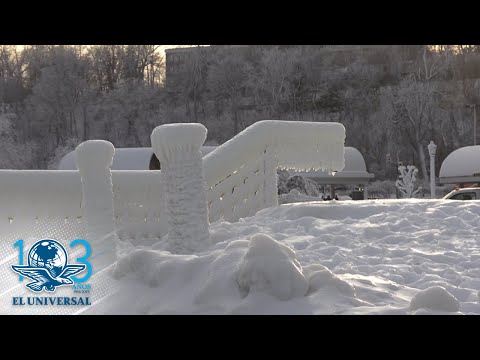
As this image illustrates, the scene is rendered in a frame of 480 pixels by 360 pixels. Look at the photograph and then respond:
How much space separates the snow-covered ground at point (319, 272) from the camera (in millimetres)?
4426

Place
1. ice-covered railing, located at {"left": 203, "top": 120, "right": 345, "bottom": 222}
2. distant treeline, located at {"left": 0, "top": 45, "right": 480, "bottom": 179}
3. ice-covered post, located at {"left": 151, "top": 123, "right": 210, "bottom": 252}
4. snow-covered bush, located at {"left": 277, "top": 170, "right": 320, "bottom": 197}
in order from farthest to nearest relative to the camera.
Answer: distant treeline, located at {"left": 0, "top": 45, "right": 480, "bottom": 179}
snow-covered bush, located at {"left": 277, "top": 170, "right": 320, "bottom": 197}
ice-covered railing, located at {"left": 203, "top": 120, "right": 345, "bottom": 222}
ice-covered post, located at {"left": 151, "top": 123, "right": 210, "bottom": 252}

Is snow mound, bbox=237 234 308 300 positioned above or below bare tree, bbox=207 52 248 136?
below

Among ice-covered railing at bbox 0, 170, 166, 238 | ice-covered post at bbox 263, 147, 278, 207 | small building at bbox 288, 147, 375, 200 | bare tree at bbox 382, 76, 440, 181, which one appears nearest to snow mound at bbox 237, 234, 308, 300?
ice-covered railing at bbox 0, 170, 166, 238

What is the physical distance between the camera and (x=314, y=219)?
868 centimetres

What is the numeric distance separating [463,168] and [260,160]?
17.1 m

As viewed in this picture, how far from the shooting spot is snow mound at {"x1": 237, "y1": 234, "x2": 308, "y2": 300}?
14.8 feet

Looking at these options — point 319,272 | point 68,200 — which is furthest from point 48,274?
point 68,200

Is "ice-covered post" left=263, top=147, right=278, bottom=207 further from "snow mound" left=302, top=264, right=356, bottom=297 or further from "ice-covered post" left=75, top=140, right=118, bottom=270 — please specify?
"snow mound" left=302, top=264, right=356, bottom=297

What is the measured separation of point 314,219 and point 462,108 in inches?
1370

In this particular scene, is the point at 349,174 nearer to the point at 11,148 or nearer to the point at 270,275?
the point at 11,148

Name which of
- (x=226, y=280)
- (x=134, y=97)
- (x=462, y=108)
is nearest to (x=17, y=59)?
(x=134, y=97)

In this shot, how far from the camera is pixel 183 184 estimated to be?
25.6 ft

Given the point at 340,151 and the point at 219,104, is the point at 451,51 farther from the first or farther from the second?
the point at 340,151

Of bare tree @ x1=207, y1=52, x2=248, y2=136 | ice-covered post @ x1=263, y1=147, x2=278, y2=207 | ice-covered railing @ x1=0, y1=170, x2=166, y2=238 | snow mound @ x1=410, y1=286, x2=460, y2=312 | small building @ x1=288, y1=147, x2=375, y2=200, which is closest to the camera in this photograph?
snow mound @ x1=410, y1=286, x2=460, y2=312
